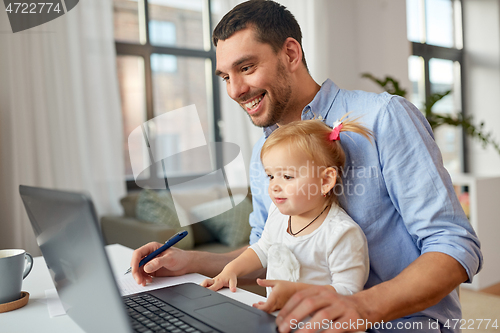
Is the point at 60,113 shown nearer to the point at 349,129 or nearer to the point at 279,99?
the point at 279,99

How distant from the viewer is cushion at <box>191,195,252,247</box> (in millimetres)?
2475

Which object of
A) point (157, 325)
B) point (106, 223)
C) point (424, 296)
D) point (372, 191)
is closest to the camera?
point (157, 325)

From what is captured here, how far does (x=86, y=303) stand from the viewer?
568 mm

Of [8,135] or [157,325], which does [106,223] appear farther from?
[157,325]

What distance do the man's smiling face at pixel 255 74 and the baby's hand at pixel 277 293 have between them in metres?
0.50

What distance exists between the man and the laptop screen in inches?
9.2

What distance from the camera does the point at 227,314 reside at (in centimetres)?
65

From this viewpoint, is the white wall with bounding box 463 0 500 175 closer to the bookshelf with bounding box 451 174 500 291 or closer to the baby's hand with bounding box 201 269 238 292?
the bookshelf with bounding box 451 174 500 291

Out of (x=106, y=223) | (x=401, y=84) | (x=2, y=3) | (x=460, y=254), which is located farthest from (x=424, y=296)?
Answer: (x=401, y=84)

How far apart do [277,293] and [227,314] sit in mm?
84

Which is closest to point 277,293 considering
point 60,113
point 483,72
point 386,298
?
point 386,298

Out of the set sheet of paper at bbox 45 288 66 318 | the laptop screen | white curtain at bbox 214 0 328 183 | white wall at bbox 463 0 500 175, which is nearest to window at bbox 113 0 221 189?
white curtain at bbox 214 0 328 183

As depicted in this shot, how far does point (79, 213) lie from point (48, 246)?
0.24m

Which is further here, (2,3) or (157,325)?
(2,3)
